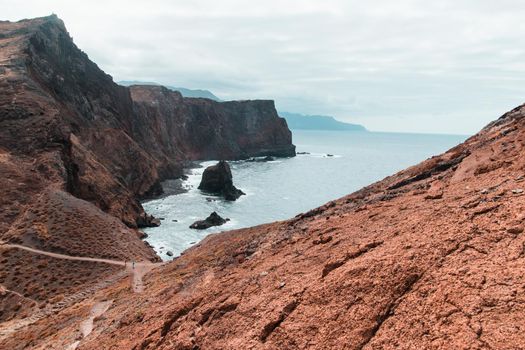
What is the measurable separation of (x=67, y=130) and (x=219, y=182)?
2005 inches

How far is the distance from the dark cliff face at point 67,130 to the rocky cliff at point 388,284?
41.9 m

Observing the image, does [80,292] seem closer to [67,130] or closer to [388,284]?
[388,284]

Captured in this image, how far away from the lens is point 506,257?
880cm

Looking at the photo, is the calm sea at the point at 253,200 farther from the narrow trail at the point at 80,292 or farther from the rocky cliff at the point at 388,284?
the rocky cliff at the point at 388,284

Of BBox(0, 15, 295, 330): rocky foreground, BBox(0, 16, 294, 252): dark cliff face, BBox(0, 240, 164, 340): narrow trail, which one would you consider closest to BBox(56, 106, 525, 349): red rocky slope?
BBox(0, 240, 164, 340): narrow trail

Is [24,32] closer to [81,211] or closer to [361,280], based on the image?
[81,211]

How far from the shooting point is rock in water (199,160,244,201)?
112 metres

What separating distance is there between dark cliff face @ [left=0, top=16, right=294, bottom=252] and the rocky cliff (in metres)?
41.9

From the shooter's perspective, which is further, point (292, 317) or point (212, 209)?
point (212, 209)

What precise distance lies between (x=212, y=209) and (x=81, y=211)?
46.3m

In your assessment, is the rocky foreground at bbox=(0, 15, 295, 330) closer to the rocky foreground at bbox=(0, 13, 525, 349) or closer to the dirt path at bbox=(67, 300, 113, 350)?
the dirt path at bbox=(67, 300, 113, 350)

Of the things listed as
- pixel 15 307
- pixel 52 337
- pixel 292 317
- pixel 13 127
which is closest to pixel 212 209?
pixel 13 127

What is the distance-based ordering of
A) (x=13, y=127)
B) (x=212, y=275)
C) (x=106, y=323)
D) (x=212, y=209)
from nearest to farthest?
(x=212, y=275)
(x=106, y=323)
(x=13, y=127)
(x=212, y=209)

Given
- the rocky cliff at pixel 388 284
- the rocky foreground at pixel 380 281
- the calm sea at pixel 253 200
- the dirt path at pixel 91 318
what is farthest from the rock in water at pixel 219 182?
the rocky cliff at pixel 388 284
